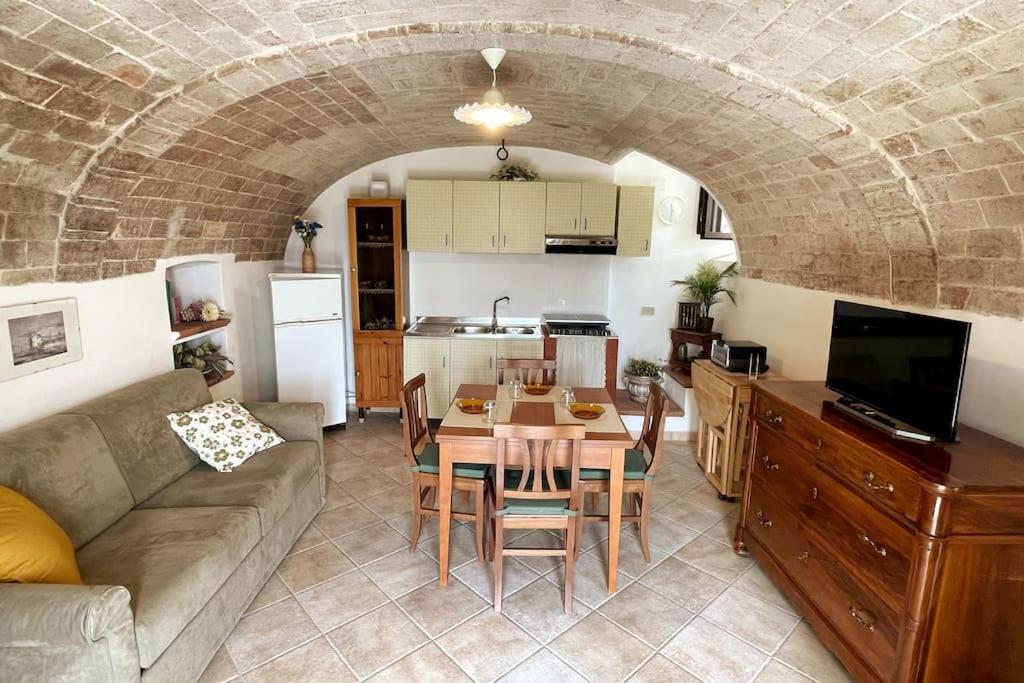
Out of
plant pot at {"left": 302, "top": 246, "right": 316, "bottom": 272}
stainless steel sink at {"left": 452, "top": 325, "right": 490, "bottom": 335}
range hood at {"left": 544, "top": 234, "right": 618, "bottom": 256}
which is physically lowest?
stainless steel sink at {"left": 452, "top": 325, "right": 490, "bottom": 335}

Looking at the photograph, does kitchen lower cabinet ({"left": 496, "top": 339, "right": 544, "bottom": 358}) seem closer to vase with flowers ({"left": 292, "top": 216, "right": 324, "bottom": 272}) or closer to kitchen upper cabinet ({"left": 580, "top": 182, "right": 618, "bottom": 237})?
kitchen upper cabinet ({"left": 580, "top": 182, "right": 618, "bottom": 237})

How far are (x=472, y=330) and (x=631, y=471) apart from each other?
8.33 ft

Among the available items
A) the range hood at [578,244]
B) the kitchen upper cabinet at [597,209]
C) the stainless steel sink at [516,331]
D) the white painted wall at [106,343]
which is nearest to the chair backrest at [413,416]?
the white painted wall at [106,343]

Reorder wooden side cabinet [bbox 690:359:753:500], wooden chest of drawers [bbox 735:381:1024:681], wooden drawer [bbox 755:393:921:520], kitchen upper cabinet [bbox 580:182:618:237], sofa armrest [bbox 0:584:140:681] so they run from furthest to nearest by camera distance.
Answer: kitchen upper cabinet [bbox 580:182:618:237] < wooden side cabinet [bbox 690:359:753:500] < wooden drawer [bbox 755:393:921:520] < wooden chest of drawers [bbox 735:381:1024:681] < sofa armrest [bbox 0:584:140:681]

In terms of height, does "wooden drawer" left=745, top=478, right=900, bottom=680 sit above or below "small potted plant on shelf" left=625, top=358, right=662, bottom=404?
below

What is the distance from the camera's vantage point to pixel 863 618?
1.90 meters

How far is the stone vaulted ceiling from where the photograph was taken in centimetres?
168

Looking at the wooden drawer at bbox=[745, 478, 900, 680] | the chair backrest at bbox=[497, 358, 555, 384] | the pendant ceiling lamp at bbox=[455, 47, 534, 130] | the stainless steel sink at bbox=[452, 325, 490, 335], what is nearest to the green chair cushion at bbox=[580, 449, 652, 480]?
the wooden drawer at bbox=[745, 478, 900, 680]

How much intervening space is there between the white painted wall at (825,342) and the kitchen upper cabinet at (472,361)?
2.10 m

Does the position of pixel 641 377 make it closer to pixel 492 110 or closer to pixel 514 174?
pixel 514 174

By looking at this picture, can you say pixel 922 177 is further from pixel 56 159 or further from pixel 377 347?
pixel 377 347

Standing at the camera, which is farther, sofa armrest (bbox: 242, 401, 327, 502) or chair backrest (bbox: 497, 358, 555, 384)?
chair backrest (bbox: 497, 358, 555, 384)

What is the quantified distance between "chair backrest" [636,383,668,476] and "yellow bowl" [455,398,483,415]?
0.97 metres

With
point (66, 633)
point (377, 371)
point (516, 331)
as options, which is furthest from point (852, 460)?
point (377, 371)
